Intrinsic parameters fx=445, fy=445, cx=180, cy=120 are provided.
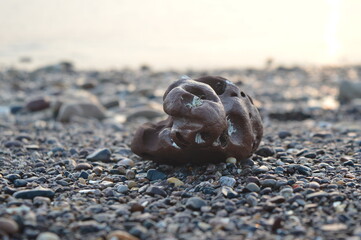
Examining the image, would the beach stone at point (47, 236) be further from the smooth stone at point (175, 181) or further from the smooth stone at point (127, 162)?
the smooth stone at point (127, 162)

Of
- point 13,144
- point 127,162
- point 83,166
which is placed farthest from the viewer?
point 13,144

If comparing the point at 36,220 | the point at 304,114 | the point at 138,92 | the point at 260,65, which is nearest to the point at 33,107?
the point at 138,92

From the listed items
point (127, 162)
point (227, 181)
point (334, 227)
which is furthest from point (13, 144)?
point (334, 227)

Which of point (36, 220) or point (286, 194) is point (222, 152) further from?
point (36, 220)

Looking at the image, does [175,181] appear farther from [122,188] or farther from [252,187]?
[252,187]

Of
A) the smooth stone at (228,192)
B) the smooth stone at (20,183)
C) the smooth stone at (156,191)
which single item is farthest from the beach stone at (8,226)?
the smooth stone at (228,192)

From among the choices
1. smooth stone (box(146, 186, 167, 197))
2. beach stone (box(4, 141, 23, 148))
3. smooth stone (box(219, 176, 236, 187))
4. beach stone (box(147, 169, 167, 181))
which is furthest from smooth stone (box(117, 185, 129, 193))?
beach stone (box(4, 141, 23, 148))
